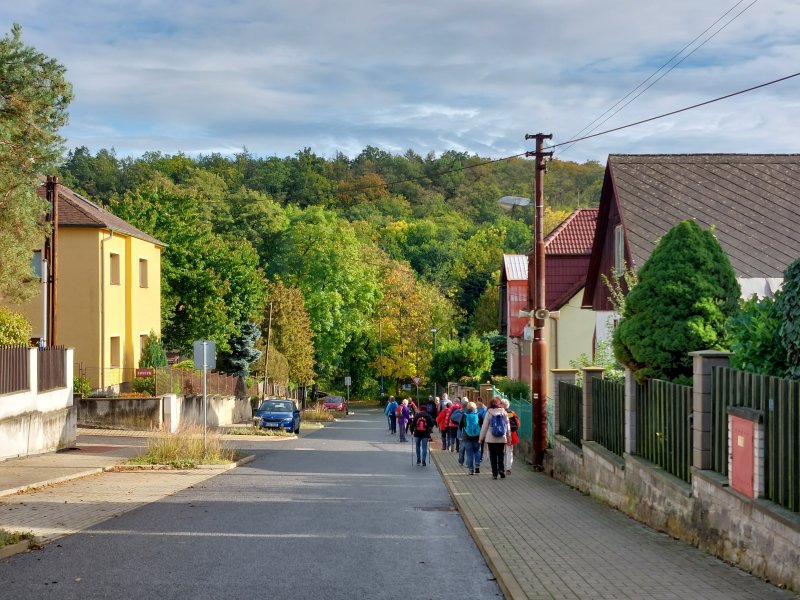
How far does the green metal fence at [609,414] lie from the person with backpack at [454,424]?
7.76 meters

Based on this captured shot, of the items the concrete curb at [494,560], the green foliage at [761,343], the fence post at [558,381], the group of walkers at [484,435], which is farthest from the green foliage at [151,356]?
the green foliage at [761,343]

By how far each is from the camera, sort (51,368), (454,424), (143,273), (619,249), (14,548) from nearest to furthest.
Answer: (14,548), (51,368), (619,249), (454,424), (143,273)

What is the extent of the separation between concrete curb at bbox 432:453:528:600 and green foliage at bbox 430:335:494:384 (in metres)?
46.9

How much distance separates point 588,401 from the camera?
18422mm

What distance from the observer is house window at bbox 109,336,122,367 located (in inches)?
→ 1635

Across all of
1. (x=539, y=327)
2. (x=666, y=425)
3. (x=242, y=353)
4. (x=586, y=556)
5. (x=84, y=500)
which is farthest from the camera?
(x=242, y=353)

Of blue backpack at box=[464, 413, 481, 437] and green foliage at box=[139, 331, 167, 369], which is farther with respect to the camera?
green foliage at box=[139, 331, 167, 369]

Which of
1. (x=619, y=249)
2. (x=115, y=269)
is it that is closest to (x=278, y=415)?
(x=115, y=269)

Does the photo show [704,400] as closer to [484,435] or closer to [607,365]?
[607,365]

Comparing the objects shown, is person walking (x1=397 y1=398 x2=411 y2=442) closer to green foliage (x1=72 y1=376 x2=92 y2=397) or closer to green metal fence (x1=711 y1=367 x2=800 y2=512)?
green foliage (x1=72 y1=376 x2=92 y2=397)

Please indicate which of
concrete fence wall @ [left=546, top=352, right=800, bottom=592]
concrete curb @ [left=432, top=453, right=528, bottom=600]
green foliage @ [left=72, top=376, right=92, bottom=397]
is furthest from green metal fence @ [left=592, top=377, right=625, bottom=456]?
green foliage @ [left=72, top=376, right=92, bottom=397]

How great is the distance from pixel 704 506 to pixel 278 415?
101 feet

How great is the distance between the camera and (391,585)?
29.3 feet

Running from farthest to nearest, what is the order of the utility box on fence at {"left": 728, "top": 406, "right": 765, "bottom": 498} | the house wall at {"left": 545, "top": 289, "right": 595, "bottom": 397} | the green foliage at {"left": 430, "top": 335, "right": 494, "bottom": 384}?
the green foliage at {"left": 430, "top": 335, "right": 494, "bottom": 384}, the house wall at {"left": 545, "top": 289, "right": 595, "bottom": 397}, the utility box on fence at {"left": 728, "top": 406, "right": 765, "bottom": 498}
